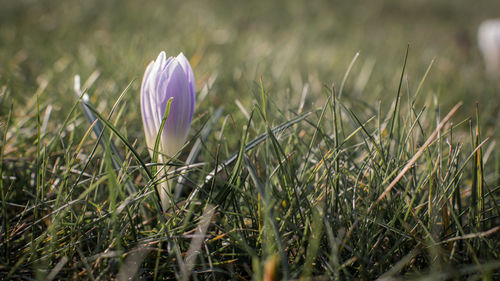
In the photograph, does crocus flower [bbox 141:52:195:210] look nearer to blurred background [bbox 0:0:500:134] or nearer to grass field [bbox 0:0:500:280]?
grass field [bbox 0:0:500:280]

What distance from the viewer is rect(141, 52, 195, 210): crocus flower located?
74 centimetres

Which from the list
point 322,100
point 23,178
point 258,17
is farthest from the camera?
point 258,17

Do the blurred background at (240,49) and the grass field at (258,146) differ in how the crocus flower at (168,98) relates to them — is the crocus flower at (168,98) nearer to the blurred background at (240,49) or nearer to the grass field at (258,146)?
the grass field at (258,146)

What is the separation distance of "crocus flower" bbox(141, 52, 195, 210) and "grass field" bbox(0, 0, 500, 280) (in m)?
0.04

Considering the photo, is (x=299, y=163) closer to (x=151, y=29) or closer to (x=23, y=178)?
(x=23, y=178)

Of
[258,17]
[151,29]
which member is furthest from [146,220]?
[258,17]

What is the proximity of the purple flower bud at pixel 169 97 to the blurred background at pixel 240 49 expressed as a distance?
8.9 inches

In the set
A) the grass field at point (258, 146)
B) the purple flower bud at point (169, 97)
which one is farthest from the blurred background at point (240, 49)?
the purple flower bud at point (169, 97)

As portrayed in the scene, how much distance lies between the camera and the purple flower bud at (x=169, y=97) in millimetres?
740

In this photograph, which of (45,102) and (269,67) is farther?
(269,67)

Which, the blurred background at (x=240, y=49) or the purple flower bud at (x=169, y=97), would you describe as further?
the blurred background at (x=240, y=49)

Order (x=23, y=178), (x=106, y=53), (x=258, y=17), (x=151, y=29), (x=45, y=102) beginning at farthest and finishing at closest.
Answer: (x=258, y=17) → (x=151, y=29) → (x=106, y=53) → (x=45, y=102) → (x=23, y=178)

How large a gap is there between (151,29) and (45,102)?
1.56m

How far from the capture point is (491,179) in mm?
1135
